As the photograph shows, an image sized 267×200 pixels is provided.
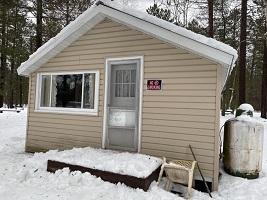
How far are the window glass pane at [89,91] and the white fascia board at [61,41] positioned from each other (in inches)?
43.4

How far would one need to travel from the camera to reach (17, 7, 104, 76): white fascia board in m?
5.31

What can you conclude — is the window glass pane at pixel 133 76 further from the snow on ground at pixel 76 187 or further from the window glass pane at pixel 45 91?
the window glass pane at pixel 45 91

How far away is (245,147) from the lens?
4457mm

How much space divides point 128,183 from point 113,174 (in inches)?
12.8

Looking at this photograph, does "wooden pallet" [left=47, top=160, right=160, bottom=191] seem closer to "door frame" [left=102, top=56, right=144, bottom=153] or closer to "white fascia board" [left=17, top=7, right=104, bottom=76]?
"door frame" [left=102, top=56, right=144, bottom=153]

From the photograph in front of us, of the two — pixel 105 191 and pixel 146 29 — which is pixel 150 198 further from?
pixel 146 29

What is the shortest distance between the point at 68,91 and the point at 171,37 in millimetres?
3290

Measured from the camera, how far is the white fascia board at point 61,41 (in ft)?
17.4


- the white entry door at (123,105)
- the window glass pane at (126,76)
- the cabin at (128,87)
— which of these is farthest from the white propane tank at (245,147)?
the window glass pane at (126,76)

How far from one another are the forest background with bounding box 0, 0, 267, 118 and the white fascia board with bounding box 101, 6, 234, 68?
5.52 m

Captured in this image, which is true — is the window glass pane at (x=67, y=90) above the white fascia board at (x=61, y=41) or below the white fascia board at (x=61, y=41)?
below

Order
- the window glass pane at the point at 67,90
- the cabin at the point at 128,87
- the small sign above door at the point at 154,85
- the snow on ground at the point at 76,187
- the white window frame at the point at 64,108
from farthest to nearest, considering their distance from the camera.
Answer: the window glass pane at the point at 67,90 → the white window frame at the point at 64,108 → the small sign above door at the point at 154,85 → the cabin at the point at 128,87 → the snow on ground at the point at 76,187

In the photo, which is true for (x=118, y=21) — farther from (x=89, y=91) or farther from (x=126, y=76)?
(x=89, y=91)

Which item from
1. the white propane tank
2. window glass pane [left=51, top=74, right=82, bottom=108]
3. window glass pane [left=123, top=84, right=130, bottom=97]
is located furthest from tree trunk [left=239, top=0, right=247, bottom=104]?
window glass pane [left=51, top=74, right=82, bottom=108]
